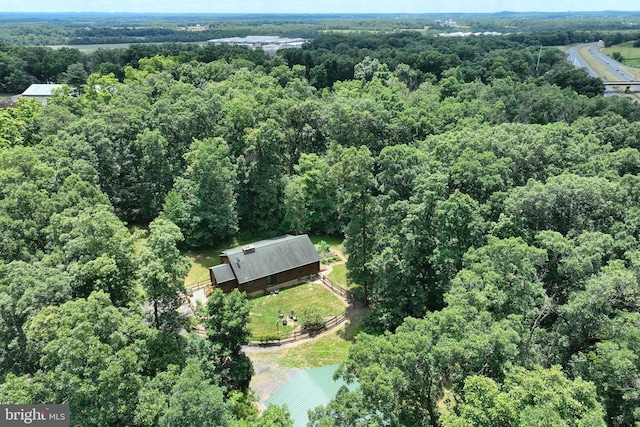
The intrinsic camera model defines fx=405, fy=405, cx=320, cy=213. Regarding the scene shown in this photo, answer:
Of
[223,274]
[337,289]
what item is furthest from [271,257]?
[337,289]

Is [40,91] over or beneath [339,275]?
over

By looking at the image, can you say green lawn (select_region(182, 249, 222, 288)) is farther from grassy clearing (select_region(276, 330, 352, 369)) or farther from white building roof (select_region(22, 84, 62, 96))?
white building roof (select_region(22, 84, 62, 96))

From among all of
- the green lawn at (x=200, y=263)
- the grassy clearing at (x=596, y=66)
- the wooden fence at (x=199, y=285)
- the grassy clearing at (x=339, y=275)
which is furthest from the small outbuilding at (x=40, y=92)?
the grassy clearing at (x=596, y=66)

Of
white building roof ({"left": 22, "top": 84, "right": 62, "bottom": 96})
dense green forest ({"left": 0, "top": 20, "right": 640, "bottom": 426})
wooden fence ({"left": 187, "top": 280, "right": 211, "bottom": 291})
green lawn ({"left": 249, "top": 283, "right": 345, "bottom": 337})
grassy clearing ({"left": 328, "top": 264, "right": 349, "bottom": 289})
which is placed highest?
white building roof ({"left": 22, "top": 84, "right": 62, "bottom": 96})

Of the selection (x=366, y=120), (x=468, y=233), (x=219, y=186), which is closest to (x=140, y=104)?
(x=219, y=186)

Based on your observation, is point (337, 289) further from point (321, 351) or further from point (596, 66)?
point (596, 66)

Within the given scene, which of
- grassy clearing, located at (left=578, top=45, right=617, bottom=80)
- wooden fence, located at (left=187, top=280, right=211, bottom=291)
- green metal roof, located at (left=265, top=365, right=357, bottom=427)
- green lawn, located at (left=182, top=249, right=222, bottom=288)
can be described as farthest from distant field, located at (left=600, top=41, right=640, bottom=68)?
green metal roof, located at (left=265, top=365, right=357, bottom=427)

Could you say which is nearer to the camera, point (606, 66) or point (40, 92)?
point (40, 92)
